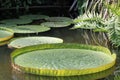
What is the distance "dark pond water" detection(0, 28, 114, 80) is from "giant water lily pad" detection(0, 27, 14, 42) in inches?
8.0

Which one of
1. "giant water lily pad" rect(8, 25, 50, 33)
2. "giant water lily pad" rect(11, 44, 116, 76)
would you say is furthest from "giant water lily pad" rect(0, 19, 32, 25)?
"giant water lily pad" rect(11, 44, 116, 76)

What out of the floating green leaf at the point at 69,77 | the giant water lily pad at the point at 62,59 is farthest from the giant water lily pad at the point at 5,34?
the floating green leaf at the point at 69,77

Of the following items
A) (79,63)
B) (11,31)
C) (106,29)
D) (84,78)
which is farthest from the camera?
(11,31)

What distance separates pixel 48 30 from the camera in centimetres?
699

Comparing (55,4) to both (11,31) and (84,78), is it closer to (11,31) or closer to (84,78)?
(11,31)

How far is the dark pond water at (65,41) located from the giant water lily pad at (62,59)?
0.07 m

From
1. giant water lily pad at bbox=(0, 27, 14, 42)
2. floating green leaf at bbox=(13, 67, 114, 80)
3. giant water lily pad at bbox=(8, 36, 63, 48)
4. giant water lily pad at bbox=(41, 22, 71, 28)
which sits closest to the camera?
floating green leaf at bbox=(13, 67, 114, 80)

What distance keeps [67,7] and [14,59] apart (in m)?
5.46

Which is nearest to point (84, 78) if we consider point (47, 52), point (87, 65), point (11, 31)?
point (87, 65)

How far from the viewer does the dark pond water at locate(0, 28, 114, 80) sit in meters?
4.27

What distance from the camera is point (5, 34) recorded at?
625 centimetres

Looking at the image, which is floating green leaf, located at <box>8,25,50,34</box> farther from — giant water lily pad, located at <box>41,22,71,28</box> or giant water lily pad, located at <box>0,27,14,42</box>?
giant water lily pad, located at <box>41,22,71,28</box>

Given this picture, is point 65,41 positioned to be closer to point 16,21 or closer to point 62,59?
point 62,59

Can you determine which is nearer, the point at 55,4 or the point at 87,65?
the point at 87,65
